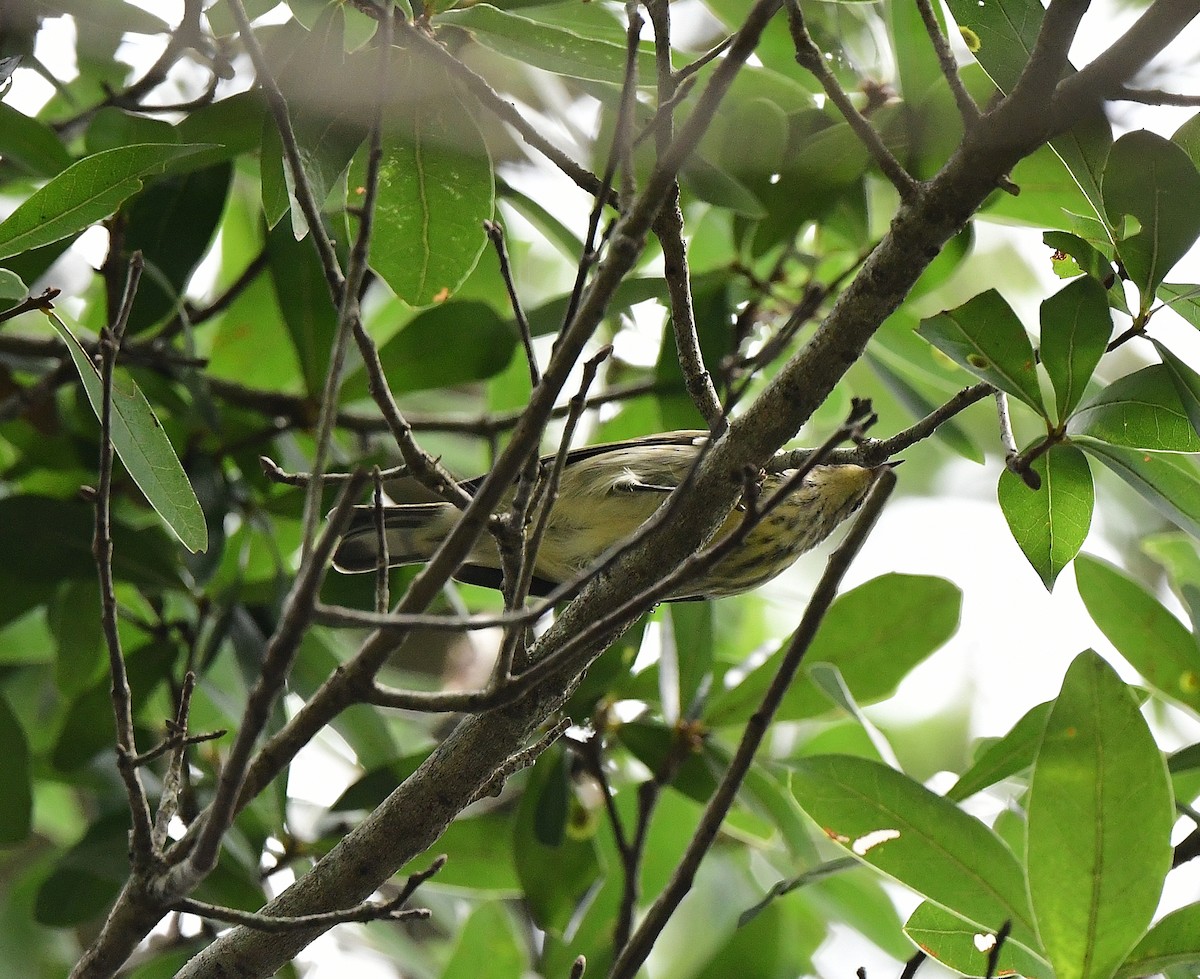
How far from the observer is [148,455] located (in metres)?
1.93

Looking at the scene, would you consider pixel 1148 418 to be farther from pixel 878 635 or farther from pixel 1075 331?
pixel 878 635

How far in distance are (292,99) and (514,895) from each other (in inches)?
78.8

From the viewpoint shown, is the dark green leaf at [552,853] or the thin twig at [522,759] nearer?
the thin twig at [522,759]

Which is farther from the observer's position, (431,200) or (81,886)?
(81,886)

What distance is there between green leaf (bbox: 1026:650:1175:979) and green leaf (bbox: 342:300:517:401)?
5.48 feet

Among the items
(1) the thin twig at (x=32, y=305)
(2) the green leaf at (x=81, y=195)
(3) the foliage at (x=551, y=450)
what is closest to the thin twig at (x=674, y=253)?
(3) the foliage at (x=551, y=450)

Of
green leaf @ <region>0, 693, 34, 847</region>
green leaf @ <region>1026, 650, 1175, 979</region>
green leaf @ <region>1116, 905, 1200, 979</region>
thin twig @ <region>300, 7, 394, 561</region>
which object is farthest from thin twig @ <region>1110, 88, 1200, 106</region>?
green leaf @ <region>0, 693, 34, 847</region>

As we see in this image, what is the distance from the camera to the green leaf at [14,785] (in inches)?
105

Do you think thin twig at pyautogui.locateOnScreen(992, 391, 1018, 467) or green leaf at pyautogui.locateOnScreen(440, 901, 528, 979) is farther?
green leaf at pyautogui.locateOnScreen(440, 901, 528, 979)

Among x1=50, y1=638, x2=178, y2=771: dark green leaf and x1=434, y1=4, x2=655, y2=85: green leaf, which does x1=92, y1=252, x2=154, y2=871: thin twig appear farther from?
x1=50, y1=638, x2=178, y2=771: dark green leaf

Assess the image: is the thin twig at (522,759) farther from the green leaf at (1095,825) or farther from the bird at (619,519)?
the bird at (619,519)

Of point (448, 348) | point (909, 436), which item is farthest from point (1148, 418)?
point (448, 348)

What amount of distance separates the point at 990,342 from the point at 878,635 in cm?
112

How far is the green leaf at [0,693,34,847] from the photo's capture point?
2660mm
